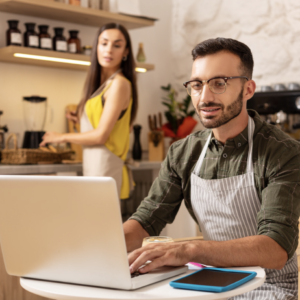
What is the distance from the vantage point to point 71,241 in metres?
0.86

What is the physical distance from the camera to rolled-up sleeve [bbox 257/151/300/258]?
3.64ft

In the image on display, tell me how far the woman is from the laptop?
1651 mm

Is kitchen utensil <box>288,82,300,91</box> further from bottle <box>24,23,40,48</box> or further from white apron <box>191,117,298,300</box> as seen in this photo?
white apron <box>191,117,298,300</box>

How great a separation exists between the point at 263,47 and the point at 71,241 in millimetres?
3013

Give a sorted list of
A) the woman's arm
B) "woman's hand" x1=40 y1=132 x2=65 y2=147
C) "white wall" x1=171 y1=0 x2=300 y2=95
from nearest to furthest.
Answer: the woman's arm, "woman's hand" x1=40 y1=132 x2=65 y2=147, "white wall" x1=171 y1=0 x2=300 y2=95

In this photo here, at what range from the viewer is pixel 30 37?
10.1ft

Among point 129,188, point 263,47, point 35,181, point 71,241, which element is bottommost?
point 129,188

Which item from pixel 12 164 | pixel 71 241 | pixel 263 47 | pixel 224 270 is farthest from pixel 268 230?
pixel 263 47

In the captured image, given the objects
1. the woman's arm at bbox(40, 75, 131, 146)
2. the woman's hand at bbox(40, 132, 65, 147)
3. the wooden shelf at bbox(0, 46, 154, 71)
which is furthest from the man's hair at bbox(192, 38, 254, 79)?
the wooden shelf at bbox(0, 46, 154, 71)

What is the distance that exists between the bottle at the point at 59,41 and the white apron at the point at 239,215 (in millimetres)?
2106

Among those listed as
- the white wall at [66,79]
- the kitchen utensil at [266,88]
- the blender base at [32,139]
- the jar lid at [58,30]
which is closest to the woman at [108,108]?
the blender base at [32,139]

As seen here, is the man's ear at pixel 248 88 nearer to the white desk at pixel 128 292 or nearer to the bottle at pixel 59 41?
the white desk at pixel 128 292

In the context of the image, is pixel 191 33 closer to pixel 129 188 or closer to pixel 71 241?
pixel 129 188

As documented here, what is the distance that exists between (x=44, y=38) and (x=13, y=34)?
19 centimetres
